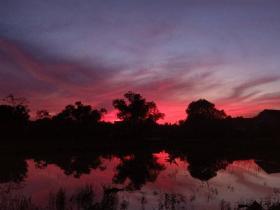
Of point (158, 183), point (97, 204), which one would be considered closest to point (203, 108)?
point (158, 183)

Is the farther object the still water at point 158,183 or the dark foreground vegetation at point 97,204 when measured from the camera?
the still water at point 158,183

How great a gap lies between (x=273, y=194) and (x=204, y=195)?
435 centimetres

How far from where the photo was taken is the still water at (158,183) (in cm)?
2066

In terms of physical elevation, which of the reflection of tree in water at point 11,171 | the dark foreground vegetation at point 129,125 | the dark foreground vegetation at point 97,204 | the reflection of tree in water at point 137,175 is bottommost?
the dark foreground vegetation at point 97,204

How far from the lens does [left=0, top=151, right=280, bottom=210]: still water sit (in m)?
20.7

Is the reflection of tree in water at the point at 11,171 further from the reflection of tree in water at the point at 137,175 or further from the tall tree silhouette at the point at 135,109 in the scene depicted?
the tall tree silhouette at the point at 135,109

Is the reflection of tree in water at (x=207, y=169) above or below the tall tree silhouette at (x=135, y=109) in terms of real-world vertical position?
below

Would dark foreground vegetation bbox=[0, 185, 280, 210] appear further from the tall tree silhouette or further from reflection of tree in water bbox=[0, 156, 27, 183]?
the tall tree silhouette

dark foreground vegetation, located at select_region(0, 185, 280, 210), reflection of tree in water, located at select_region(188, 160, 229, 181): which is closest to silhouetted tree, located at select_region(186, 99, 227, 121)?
reflection of tree in water, located at select_region(188, 160, 229, 181)

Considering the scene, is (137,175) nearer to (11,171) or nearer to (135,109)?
(11,171)

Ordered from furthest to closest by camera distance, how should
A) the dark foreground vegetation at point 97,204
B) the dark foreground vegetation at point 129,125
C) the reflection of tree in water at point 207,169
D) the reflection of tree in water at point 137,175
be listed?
the dark foreground vegetation at point 129,125
the reflection of tree in water at point 207,169
the reflection of tree in water at point 137,175
the dark foreground vegetation at point 97,204

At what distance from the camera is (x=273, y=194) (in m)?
23.1

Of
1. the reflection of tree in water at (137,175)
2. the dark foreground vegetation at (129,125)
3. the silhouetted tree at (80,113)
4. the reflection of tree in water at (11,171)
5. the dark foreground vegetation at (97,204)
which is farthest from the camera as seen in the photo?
the silhouetted tree at (80,113)

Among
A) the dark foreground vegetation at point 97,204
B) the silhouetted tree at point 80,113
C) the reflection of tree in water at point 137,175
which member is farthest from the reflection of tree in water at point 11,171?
the silhouetted tree at point 80,113
